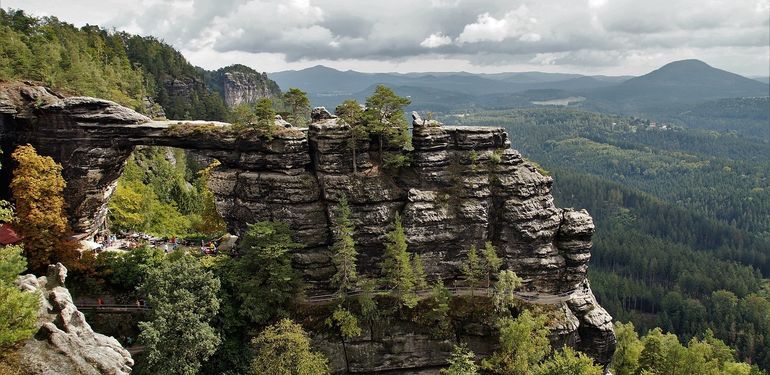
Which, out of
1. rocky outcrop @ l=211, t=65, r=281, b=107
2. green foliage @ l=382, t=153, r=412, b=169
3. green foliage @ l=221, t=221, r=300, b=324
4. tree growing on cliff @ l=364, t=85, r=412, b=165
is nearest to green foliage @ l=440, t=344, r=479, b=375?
green foliage @ l=221, t=221, r=300, b=324

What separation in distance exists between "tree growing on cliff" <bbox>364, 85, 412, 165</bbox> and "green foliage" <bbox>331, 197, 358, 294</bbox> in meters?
6.94

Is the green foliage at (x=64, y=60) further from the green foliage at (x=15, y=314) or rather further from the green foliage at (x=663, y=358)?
the green foliage at (x=663, y=358)

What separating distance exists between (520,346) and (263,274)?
21.9 meters

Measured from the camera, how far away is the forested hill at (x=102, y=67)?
6275cm

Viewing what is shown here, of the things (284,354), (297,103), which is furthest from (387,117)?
(284,354)

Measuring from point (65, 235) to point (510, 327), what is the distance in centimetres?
3823

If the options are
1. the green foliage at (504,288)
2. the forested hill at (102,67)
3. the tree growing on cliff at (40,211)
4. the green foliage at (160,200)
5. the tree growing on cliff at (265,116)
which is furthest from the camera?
the forested hill at (102,67)

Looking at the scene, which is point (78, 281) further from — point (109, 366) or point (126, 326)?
point (109, 366)

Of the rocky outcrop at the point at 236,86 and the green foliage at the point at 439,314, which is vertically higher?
the rocky outcrop at the point at 236,86

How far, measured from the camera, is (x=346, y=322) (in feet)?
137

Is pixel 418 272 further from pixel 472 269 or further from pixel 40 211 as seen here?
pixel 40 211

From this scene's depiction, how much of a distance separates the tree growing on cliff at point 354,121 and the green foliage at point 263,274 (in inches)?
366

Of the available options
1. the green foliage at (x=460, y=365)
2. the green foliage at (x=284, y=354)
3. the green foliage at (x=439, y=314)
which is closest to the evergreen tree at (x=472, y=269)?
the green foliage at (x=439, y=314)

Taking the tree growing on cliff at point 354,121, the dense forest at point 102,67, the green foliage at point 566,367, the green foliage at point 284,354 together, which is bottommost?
the green foliage at point 566,367
